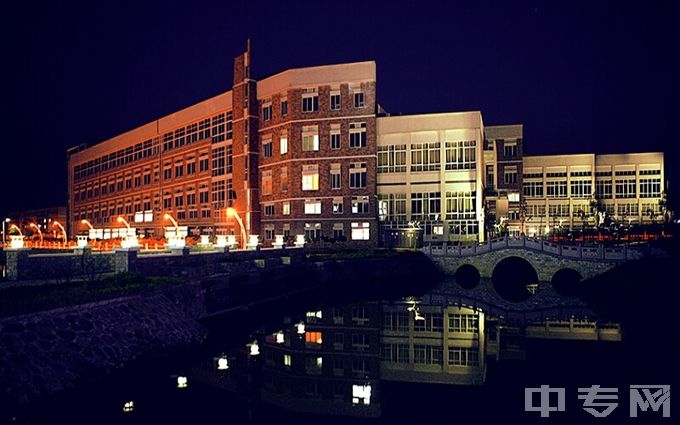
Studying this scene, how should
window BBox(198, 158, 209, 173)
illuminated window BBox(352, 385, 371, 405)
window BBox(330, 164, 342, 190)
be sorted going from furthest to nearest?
window BBox(198, 158, 209, 173) < window BBox(330, 164, 342, 190) < illuminated window BBox(352, 385, 371, 405)

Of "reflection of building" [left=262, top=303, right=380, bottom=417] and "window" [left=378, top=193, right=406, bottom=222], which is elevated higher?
"window" [left=378, top=193, right=406, bottom=222]

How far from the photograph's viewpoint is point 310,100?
61281mm

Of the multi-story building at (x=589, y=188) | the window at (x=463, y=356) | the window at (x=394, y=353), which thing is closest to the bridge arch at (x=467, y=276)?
the window at (x=463, y=356)

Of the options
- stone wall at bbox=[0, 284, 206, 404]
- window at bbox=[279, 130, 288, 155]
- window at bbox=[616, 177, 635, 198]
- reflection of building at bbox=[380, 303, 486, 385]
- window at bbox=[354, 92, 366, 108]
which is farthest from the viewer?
window at bbox=[616, 177, 635, 198]

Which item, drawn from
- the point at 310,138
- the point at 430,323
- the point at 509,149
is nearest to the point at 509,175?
the point at 509,149

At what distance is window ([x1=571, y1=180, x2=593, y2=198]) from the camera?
85562 mm

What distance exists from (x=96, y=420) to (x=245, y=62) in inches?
2185

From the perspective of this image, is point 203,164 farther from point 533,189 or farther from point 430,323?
point 533,189

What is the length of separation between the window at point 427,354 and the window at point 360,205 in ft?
106

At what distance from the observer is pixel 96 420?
1573 cm

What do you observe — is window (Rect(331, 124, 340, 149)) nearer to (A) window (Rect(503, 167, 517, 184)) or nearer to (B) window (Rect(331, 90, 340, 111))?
(B) window (Rect(331, 90, 340, 111))

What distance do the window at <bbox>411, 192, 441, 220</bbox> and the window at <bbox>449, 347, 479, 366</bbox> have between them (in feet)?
113

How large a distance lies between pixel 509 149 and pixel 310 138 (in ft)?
125

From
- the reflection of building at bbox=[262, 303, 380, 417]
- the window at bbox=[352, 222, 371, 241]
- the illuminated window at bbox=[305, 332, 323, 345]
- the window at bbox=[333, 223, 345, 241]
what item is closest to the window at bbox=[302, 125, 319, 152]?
the window at bbox=[333, 223, 345, 241]
